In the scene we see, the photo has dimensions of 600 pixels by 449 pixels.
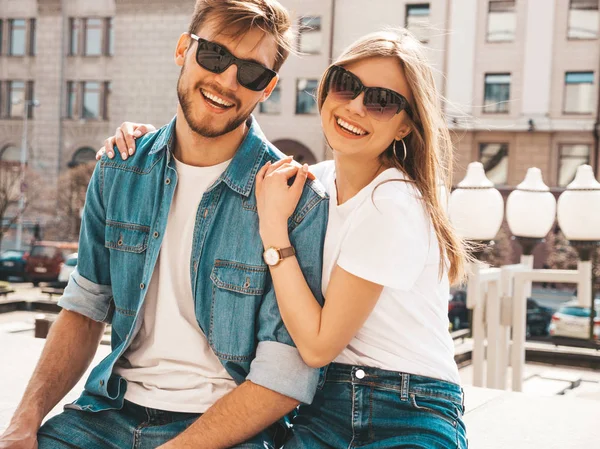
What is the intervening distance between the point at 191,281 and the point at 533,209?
5.34 meters

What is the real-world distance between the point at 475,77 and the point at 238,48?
27.3m

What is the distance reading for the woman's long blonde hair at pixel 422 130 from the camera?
2383 millimetres

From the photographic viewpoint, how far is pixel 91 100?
34844 mm

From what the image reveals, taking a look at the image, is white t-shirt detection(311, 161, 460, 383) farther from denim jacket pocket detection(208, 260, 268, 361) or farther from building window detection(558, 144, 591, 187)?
building window detection(558, 144, 591, 187)

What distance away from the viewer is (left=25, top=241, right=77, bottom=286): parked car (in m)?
23.0

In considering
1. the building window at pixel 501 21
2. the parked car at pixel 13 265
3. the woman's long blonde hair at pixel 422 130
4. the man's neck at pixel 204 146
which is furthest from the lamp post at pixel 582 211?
the building window at pixel 501 21

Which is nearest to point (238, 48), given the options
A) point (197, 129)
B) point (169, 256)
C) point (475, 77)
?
point (197, 129)

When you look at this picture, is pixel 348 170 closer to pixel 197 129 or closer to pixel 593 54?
pixel 197 129

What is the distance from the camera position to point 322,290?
7.73 ft

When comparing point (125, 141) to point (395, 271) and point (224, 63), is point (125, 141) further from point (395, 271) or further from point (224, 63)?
point (395, 271)

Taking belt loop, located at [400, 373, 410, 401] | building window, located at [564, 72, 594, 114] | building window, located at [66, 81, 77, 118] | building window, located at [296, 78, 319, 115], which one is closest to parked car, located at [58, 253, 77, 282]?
building window, located at [296, 78, 319, 115]

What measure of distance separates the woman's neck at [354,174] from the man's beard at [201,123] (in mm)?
350

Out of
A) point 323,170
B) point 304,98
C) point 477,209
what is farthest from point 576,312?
point 304,98

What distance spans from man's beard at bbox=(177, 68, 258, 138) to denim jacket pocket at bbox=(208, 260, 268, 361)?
43cm
